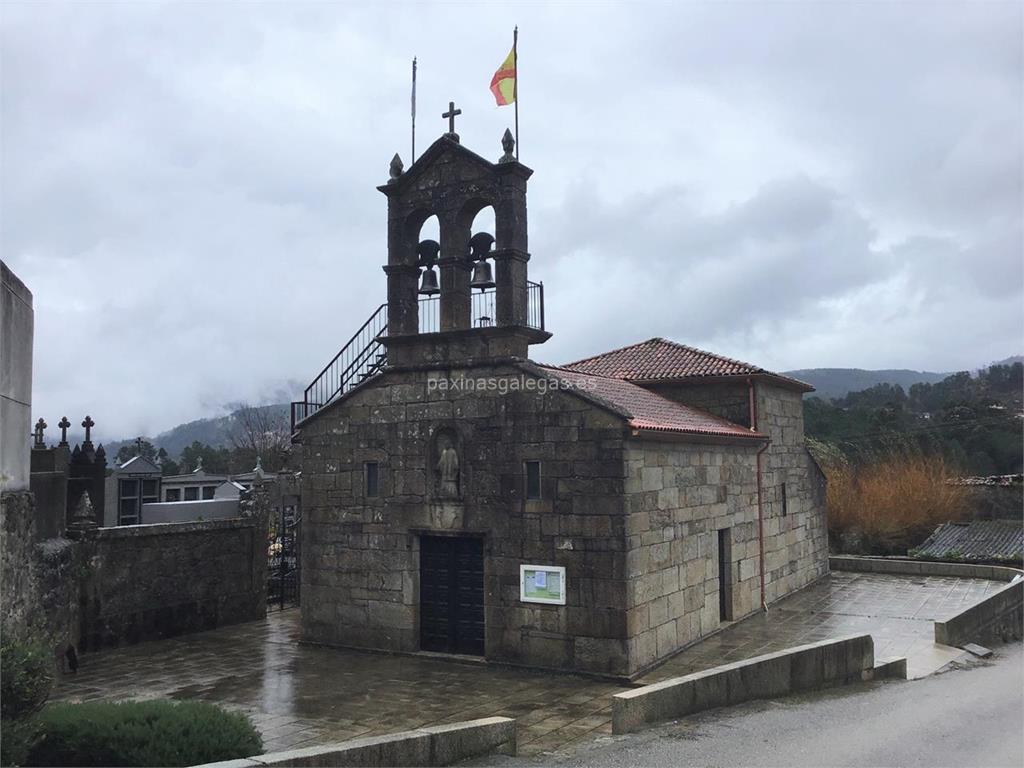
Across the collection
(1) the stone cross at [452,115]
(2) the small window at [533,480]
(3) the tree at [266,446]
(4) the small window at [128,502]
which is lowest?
(4) the small window at [128,502]

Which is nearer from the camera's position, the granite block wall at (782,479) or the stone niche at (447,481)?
the stone niche at (447,481)

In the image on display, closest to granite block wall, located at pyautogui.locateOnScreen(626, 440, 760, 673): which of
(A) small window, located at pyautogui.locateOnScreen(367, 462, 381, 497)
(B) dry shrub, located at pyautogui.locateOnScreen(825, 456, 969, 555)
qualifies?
(A) small window, located at pyautogui.locateOnScreen(367, 462, 381, 497)

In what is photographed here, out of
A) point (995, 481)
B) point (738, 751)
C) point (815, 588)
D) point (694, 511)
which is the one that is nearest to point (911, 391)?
point (995, 481)

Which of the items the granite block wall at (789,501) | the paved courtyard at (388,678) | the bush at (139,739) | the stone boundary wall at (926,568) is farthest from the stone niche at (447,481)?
the stone boundary wall at (926,568)

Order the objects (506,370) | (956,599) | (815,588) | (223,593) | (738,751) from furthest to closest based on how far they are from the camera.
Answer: (815,588), (956,599), (223,593), (506,370), (738,751)

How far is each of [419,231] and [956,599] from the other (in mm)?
15401

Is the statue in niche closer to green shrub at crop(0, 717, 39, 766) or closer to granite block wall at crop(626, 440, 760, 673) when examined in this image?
granite block wall at crop(626, 440, 760, 673)

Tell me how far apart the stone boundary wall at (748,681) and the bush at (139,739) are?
4587 millimetres

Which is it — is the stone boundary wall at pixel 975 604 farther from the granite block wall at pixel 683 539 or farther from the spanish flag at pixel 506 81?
the spanish flag at pixel 506 81

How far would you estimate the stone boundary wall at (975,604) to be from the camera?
15.4m

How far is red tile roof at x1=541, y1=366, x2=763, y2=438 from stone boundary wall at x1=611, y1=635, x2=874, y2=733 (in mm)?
3930

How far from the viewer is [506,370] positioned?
47.0ft

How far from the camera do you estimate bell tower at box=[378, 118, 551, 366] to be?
1449 centimetres

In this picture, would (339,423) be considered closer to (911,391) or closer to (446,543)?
(446,543)
